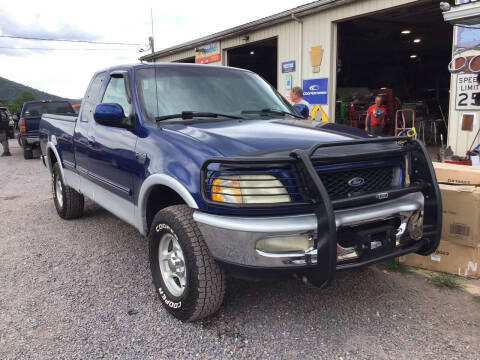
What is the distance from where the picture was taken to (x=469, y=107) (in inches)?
281

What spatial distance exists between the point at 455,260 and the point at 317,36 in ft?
26.2

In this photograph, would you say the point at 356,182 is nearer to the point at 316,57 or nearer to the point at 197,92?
the point at 197,92

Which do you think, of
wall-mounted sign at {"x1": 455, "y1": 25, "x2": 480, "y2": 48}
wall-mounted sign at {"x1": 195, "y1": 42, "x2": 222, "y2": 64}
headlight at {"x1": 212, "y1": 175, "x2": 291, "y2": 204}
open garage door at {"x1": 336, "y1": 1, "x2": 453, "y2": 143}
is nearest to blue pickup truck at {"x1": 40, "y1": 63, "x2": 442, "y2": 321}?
headlight at {"x1": 212, "y1": 175, "x2": 291, "y2": 204}

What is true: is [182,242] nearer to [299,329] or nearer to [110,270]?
[299,329]

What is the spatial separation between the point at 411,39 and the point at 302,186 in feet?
56.4

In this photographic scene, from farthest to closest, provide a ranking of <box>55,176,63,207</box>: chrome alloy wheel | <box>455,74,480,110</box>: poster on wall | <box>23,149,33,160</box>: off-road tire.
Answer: <box>23,149,33,160</box>: off-road tire < <box>455,74,480,110</box>: poster on wall < <box>55,176,63,207</box>: chrome alloy wheel

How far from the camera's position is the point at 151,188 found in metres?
3.06

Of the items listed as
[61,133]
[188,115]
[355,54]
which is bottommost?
[61,133]

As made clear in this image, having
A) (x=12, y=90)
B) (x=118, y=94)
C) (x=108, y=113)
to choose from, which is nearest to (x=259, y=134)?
(x=108, y=113)

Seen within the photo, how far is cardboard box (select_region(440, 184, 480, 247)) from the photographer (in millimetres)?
3432

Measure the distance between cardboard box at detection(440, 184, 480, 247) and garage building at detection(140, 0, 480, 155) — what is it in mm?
4419

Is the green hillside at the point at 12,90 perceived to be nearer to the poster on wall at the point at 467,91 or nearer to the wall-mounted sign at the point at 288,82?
the wall-mounted sign at the point at 288,82

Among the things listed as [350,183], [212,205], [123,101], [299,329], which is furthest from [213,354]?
[123,101]

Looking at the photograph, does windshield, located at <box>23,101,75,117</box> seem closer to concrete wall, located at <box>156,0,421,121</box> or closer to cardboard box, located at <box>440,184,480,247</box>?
concrete wall, located at <box>156,0,421,121</box>
